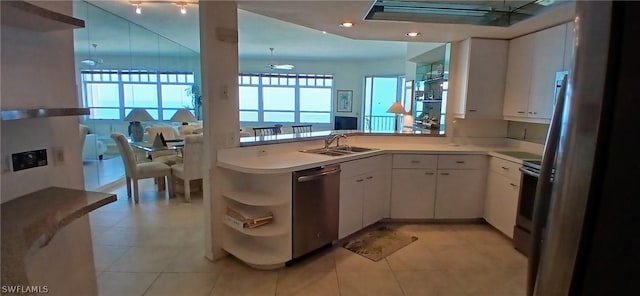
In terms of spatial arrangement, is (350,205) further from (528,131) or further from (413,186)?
(528,131)

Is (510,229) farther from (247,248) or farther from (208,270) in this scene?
(208,270)

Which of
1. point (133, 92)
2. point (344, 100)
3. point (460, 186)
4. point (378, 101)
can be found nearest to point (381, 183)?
point (460, 186)

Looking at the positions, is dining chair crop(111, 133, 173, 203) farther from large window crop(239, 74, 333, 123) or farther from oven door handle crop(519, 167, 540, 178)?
large window crop(239, 74, 333, 123)

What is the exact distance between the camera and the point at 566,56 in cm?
297

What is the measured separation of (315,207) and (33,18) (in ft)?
7.19

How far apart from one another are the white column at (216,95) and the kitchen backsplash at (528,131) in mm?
3311

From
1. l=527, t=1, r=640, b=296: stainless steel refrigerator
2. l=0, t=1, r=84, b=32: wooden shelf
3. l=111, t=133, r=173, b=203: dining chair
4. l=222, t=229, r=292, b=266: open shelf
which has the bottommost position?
l=222, t=229, r=292, b=266: open shelf

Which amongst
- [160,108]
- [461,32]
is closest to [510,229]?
[461,32]

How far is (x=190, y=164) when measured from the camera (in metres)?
4.56

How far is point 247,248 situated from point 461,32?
3082 millimetres

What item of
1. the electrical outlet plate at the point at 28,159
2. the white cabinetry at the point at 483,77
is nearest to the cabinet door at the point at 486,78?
the white cabinetry at the point at 483,77

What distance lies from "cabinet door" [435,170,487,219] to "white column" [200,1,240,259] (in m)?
2.36

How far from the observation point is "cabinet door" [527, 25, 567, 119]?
309 centimetres

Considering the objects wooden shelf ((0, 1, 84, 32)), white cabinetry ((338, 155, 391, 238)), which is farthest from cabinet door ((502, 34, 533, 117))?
wooden shelf ((0, 1, 84, 32))
